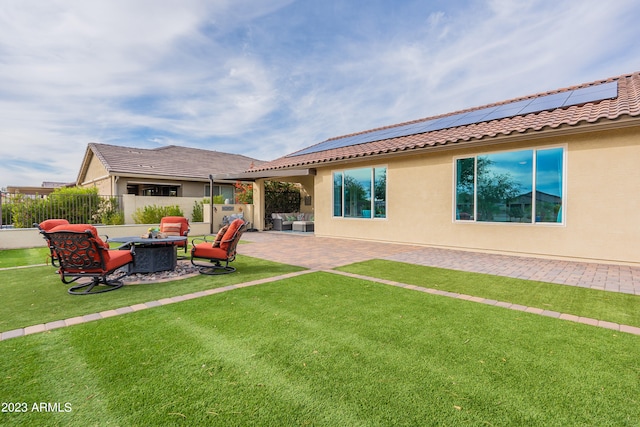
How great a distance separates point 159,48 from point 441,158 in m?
11.3

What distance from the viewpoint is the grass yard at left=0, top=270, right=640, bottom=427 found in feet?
7.66

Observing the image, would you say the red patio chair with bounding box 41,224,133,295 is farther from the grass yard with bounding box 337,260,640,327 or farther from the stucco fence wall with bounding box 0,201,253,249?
the stucco fence wall with bounding box 0,201,253,249

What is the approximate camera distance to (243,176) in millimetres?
17531

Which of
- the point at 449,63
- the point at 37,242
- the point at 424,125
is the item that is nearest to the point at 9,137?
the point at 37,242

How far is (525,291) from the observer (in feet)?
18.3

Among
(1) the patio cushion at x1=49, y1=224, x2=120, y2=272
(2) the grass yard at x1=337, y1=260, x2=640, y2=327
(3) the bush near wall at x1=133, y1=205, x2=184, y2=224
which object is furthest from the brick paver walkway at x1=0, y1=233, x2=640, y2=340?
(3) the bush near wall at x1=133, y1=205, x2=184, y2=224

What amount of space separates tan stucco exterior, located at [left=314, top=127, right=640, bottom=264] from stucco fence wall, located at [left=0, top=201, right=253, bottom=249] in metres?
9.14

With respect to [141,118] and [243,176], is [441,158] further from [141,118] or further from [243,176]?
[141,118]

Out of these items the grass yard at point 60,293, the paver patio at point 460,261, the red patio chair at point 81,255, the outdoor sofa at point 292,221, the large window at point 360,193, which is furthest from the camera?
the outdoor sofa at point 292,221

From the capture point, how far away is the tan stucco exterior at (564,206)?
7.55 m

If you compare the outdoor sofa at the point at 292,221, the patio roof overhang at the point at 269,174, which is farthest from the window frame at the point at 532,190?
the outdoor sofa at the point at 292,221

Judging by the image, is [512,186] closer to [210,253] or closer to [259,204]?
[210,253]

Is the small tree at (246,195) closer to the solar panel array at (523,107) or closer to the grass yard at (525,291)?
the solar panel array at (523,107)

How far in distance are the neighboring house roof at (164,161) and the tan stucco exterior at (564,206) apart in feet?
38.6
